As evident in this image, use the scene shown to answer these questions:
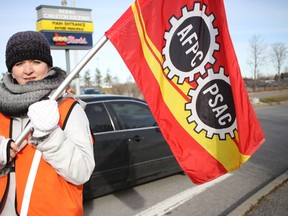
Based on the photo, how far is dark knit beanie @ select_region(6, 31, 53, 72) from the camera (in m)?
1.78

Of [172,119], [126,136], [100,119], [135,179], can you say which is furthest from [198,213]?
[172,119]

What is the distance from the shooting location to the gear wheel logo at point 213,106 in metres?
2.48

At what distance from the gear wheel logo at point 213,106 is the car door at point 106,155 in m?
2.43

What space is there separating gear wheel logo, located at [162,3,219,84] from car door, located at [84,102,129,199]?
2.50 metres

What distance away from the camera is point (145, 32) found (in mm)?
2287

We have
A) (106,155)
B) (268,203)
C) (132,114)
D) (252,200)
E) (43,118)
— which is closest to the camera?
(43,118)

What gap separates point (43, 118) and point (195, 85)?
1300 millimetres

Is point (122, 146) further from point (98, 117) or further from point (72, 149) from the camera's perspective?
point (72, 149)

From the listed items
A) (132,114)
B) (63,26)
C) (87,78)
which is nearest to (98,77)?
(87,78)

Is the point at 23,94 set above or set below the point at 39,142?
above

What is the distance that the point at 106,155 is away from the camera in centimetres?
471

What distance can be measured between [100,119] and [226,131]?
2641 mm

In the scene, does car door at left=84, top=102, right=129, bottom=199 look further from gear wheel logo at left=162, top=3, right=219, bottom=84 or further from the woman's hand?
the woman's hand

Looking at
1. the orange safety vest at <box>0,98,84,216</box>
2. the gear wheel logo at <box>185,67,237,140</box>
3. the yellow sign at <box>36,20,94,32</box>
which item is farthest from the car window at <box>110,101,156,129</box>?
the yellow sign at <box>36,20,94,32</box>
